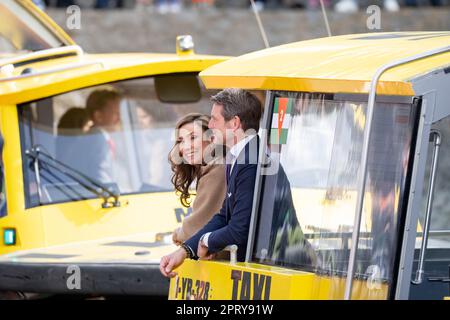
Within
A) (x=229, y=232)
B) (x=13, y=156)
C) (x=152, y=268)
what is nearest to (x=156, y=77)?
(x=13, y=156)

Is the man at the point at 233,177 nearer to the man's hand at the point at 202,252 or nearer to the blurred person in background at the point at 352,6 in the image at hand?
the man's hand at the point at 202,252

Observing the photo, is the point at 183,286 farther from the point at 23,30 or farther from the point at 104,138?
the point at 23,30

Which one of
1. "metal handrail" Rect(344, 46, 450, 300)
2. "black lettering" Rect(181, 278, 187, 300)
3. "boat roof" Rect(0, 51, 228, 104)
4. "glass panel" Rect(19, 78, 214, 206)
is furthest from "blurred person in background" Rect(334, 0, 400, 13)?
"metal handrail" Rect(344, 46, 450, 300)

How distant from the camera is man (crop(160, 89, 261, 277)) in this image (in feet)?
16.4

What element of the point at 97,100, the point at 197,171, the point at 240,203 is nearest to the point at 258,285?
the point at 240,203

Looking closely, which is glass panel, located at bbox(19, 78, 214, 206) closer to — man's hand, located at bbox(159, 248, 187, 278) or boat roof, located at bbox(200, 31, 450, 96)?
man's hand, located at bbox(159, 248, 187, 278)

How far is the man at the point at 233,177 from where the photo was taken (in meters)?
5.00

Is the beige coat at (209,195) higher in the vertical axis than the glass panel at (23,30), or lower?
lower

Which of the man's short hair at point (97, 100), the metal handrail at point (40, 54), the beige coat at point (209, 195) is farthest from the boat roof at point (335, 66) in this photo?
the man's short hair at point (97, 100)

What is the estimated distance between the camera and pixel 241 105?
5.12 metres

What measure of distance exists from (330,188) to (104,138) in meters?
4.19

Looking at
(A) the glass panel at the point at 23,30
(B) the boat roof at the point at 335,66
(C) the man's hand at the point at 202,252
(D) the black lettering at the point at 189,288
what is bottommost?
(D) the black lettering at the point at 189,288

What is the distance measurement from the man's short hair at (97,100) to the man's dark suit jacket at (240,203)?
375cm
